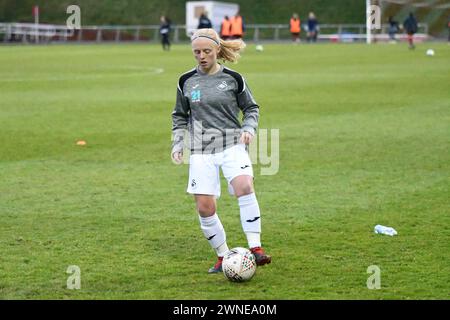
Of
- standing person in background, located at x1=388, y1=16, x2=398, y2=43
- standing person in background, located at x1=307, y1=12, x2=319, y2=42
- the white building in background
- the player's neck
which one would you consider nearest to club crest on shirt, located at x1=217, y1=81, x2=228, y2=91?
the player's neck

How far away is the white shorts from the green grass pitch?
0.71 metres

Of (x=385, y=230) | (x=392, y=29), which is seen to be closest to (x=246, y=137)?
(x=385, y=230)

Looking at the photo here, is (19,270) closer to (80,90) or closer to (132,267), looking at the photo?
(132,267)

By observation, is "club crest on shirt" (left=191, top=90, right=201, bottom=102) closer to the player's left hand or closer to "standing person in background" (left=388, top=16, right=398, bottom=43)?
the player's left hand

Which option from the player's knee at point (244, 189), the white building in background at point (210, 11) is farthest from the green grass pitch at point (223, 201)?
the white building in background at point (210, 11)

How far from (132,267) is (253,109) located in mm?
1661

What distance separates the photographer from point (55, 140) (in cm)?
1694

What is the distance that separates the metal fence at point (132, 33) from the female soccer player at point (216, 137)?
59719 mm

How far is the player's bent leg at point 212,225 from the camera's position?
26.2 ft

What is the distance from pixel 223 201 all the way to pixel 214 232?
135 inches

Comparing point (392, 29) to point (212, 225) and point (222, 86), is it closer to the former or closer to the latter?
point (222, 86)
